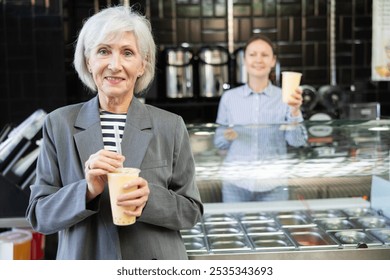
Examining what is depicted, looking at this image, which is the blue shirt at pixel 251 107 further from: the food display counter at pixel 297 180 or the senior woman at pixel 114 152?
the senior woman at pixel 114 152

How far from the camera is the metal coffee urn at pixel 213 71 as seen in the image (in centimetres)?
338

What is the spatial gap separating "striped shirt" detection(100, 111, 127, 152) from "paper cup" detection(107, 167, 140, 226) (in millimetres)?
133

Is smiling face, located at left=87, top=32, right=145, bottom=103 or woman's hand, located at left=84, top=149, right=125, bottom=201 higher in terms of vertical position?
smiling face, located at left=87, top=32, right=145, bottom=103

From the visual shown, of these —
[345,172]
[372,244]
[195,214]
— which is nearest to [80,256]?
[195,214]

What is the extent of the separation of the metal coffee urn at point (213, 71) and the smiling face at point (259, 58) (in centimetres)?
117

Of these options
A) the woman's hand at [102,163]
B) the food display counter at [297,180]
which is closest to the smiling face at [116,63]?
the woman's hand at [102,163]

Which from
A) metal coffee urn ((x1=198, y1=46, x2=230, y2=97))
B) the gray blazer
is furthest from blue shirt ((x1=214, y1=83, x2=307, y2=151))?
metal coffee urn ((x1=198, y1=46, x2=230, y2=97))

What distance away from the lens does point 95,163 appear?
826mm

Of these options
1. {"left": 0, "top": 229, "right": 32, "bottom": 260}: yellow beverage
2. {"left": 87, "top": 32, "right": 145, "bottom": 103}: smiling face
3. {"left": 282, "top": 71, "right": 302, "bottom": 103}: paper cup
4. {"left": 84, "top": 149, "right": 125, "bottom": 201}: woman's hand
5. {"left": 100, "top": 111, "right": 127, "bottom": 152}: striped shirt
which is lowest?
{"left": 0, "top": 229, "right": 32, "bottom": 260}: yellow beverage

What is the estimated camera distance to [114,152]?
0.88 meters

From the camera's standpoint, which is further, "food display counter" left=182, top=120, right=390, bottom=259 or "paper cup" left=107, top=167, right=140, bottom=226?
"food display counter" left=182, top=120, right=390, bottom=259

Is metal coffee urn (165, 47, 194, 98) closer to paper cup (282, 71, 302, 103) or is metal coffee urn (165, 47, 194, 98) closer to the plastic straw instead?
paper cup (282, 71, 302, 103)

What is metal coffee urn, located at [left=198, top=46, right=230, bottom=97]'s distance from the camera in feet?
11.1

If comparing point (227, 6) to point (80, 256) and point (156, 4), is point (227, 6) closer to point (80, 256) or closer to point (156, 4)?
point (156, 4)
